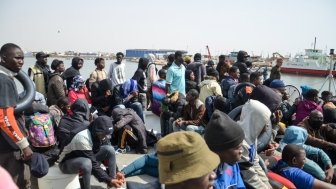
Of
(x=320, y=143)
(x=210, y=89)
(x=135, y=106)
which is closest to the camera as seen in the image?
(x=320, y=143)

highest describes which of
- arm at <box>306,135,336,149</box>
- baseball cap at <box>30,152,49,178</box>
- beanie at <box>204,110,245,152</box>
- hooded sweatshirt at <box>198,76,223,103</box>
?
beanie at <box>204,110,245,152</box>

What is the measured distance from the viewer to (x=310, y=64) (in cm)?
4400

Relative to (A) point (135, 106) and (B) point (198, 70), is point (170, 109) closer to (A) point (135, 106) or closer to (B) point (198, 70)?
(A) point (135, 106)

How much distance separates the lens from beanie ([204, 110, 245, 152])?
7.10 ft

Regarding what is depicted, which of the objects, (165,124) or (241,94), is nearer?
(241,94)

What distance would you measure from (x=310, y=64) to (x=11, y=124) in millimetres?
46363

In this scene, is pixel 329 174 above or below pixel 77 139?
below

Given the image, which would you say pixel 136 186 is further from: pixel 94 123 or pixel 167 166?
pixel 94 123

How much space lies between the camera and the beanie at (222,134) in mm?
2164

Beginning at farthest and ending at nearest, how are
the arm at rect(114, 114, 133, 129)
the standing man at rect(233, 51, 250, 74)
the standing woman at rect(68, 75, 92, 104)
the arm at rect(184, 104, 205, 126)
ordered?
1. the standing man at rect(233, 51, 250, 74)
2. the standing woman at rect(68, 75, 92, 104)
3. the arm at rect(184, 104, 205, 126)
4. the arm at rect(114, 114, 133, 129)

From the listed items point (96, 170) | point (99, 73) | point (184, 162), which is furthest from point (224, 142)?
point (99, 73)

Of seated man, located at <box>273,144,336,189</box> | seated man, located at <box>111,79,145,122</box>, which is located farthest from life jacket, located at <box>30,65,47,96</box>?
seated man, located at <box>273,144,336,189</box>

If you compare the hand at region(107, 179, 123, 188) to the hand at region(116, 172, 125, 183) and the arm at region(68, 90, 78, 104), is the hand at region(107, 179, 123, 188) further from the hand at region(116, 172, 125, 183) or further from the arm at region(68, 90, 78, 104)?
the arm at region(68, 90, 78, 104)

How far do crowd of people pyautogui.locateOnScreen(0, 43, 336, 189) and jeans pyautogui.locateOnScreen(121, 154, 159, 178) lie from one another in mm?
13
